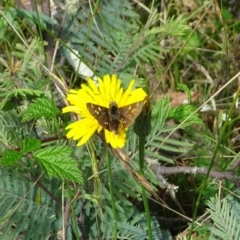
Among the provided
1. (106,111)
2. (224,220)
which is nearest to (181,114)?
(224,220)

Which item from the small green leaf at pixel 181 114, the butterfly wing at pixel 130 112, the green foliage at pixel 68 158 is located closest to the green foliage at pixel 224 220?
the green foliage at pixel 68 158

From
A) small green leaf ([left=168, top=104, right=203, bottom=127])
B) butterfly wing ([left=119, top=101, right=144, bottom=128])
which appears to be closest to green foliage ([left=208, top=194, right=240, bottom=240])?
small green leaf ([left=168, top=104, right=203, bottom=127])

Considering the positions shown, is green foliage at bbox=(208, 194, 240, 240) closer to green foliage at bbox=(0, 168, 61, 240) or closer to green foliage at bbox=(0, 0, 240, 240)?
green foliage at bbox=(0, 0, 240, 240)

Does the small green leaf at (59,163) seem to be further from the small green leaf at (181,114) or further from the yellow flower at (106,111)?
the small green leaf at (181,114)

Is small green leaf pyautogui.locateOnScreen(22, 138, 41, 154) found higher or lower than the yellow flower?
lower

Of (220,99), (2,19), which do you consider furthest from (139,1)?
(2,19)

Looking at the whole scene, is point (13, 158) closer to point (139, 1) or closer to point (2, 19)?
point (2, 19)
